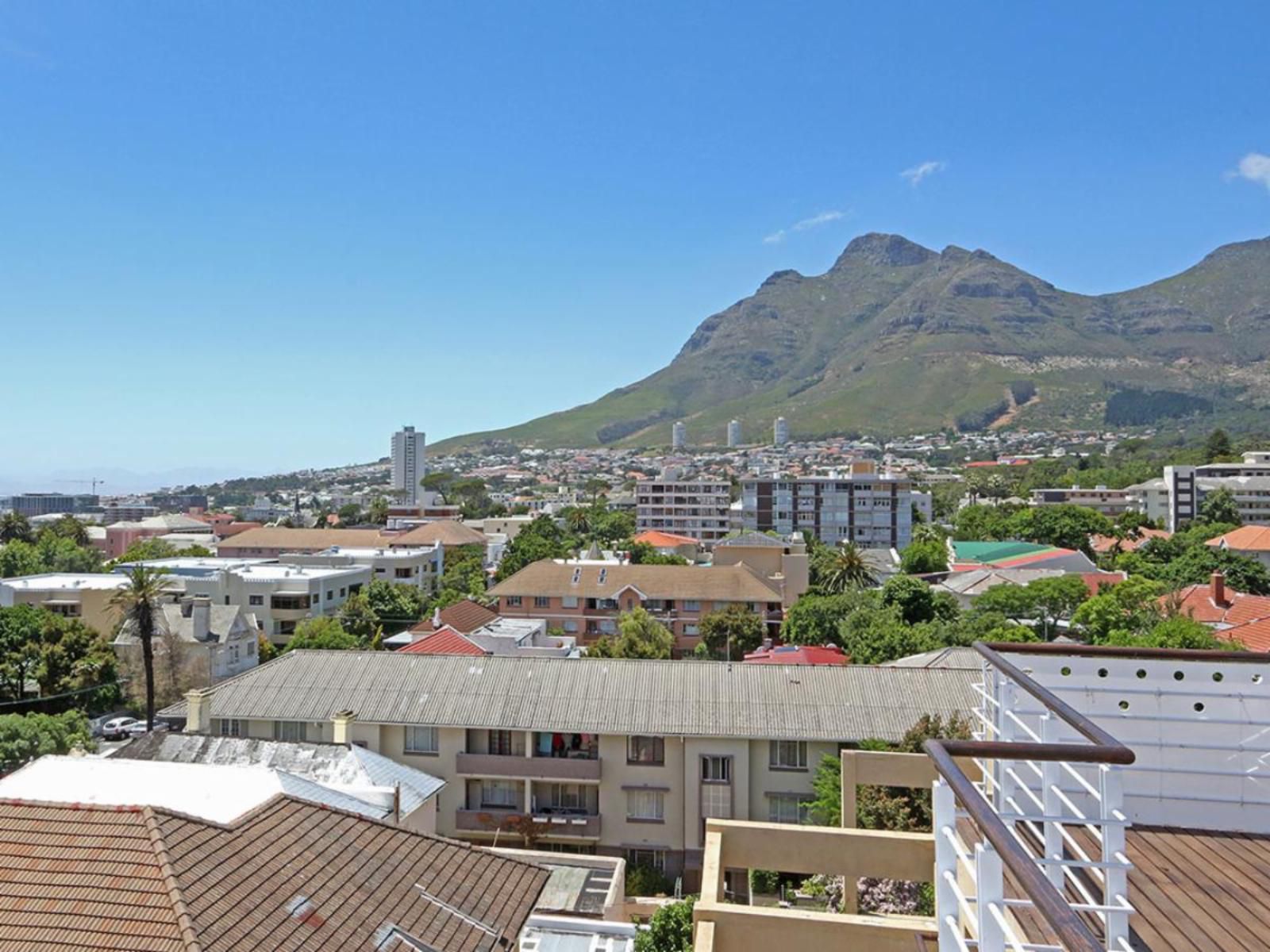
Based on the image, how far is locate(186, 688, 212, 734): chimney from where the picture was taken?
22031mm

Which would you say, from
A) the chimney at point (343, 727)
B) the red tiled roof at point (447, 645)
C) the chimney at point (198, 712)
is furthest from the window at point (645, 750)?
the red tiled roof at point (447, 645)

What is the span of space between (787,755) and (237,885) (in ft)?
50.3

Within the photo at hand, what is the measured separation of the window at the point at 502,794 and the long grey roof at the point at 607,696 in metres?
1.81

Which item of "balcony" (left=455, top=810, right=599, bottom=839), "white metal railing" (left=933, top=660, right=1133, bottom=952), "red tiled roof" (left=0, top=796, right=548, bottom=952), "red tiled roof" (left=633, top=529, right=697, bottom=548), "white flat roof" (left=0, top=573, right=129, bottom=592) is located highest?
"white metal railing" (left=933, top=660, right=1133, bottom=952)

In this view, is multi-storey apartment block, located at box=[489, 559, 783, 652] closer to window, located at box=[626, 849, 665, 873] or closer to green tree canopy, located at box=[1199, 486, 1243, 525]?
window, located at box=[626, 849, 665, 873]

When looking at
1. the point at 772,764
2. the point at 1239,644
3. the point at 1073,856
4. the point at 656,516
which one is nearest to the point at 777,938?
the point at 1073,856

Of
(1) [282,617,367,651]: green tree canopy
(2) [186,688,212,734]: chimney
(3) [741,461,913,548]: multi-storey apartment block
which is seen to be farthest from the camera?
(3) [741,461,913,548]: multi-storey apartment block

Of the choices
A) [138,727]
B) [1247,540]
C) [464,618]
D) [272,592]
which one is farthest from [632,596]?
[1247,540]

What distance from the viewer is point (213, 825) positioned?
9914mm

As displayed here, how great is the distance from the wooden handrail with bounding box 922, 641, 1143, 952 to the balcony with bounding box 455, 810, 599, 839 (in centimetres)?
1981

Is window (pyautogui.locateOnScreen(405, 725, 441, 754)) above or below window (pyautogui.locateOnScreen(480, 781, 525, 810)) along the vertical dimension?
above

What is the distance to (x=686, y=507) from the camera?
4134 inches

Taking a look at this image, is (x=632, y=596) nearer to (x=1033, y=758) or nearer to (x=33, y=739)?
(x=33, y=739)

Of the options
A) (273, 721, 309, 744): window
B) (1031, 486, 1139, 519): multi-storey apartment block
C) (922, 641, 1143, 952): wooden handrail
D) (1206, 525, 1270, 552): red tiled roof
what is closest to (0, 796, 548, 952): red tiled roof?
(922, 641, 1143, 952): wooden handrail
